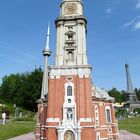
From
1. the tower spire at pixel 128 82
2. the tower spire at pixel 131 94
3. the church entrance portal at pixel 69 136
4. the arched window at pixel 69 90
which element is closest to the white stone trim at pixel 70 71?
the arched window at pixel 69 90

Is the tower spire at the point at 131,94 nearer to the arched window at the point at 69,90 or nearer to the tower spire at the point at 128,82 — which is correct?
the tower spire at the point at 128,82

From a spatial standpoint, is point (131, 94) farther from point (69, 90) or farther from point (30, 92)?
point (69, 90)

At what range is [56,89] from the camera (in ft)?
107

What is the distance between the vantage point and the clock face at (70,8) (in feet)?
121

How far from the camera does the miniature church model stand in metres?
30.6

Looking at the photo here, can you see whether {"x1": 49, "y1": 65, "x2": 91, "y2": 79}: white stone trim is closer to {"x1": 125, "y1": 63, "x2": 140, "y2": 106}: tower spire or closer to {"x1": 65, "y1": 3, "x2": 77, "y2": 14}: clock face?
{"x1": 65, "y1": 3, "x2": 77, "y2": 14}: clock face

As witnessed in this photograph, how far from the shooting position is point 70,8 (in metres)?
37.2

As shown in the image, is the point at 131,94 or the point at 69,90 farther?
the point at 131,94

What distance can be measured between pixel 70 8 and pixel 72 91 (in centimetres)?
1464

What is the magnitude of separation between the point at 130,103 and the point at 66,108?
74.6 meters

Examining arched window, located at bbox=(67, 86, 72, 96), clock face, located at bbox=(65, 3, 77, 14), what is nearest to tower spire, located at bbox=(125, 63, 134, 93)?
clock face, located at bbox=(65, 3, 77, 14)

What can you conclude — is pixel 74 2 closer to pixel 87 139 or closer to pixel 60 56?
pixel 60 56

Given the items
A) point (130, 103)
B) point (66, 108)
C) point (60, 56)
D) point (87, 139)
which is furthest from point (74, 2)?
point (130, 103)

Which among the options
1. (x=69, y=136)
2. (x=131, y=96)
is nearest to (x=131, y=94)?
(x=131, y=96)
